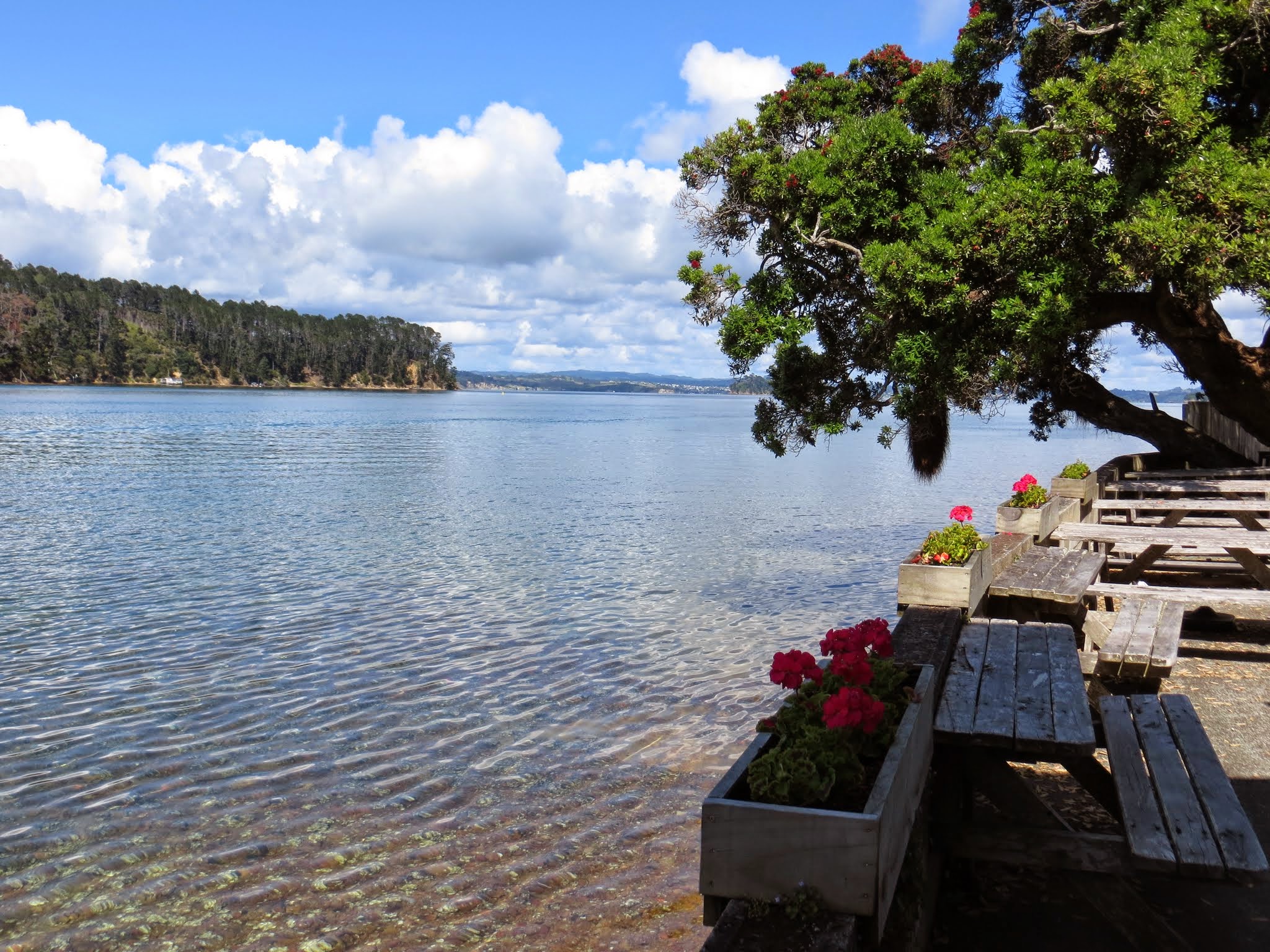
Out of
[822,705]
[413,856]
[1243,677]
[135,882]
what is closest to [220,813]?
[135,882]

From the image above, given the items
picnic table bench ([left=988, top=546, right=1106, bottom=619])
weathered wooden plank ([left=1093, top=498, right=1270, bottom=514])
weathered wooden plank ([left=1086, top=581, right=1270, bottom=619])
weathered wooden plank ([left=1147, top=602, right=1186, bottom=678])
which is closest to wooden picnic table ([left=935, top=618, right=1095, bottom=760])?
weathered wooden plank ([left=1147, top=602, right=1186, bottom=678])

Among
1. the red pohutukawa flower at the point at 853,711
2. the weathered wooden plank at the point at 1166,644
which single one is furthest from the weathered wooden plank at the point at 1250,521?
the red pohutukawa flower at the point at 853,711

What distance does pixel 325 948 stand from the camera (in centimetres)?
517

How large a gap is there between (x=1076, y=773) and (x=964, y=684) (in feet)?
2.26

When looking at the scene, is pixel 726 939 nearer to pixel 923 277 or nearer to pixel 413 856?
pixel 413 856

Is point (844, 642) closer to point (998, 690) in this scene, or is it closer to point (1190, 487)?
point (998, 690)

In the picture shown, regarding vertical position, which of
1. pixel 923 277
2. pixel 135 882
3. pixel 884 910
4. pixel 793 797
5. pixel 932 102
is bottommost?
pixel 135 882

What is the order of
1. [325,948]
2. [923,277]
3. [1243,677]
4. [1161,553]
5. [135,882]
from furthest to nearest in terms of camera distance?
[923,277] < [1161,553] < [1243,677] < [135,882] < [325,948]

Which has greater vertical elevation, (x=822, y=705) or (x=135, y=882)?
(x=822, y=705)

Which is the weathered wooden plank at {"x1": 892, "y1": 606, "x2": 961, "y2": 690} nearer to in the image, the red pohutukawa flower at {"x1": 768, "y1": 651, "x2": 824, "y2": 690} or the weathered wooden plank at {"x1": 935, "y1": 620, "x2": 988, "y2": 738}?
the weathered wooden plank at {"x1": 935, "y1": 620, "x2": 988, "y2": 738}

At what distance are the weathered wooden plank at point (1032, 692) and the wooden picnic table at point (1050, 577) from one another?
147 cm

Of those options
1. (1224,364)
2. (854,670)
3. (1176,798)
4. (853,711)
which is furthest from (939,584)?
(1224,364)

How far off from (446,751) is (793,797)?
5422 mm

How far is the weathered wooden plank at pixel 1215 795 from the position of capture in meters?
3.64
